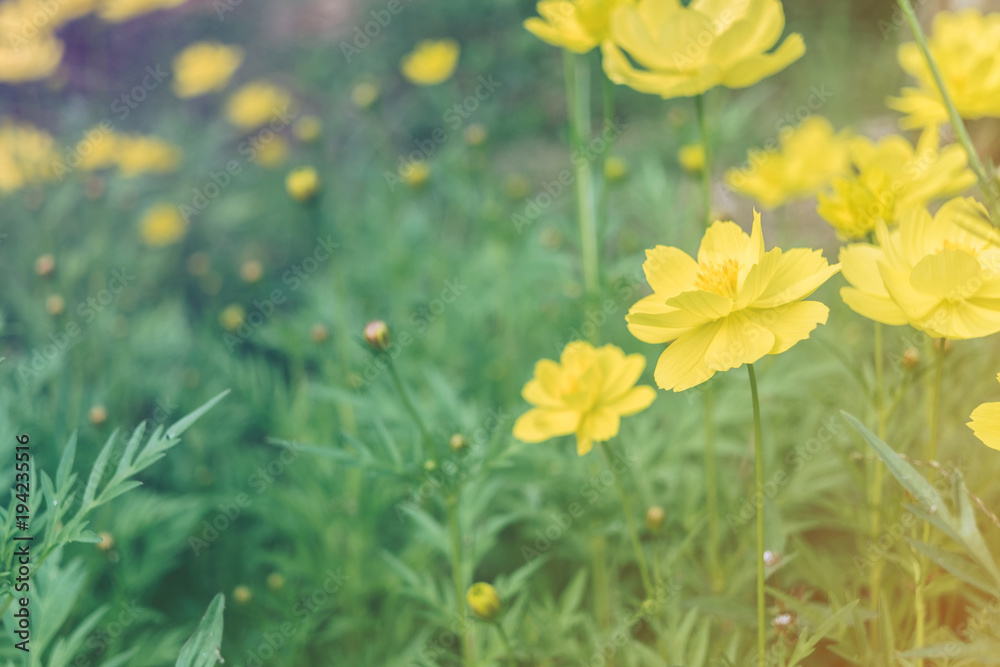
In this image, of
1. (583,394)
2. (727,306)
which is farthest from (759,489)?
(583,394)

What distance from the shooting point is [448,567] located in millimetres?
1469

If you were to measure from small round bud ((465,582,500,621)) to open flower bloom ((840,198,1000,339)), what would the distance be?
483 millimetres

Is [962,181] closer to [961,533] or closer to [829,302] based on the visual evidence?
[961,533]

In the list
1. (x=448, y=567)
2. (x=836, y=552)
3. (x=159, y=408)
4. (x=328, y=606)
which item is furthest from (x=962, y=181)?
(x=159, y=408)

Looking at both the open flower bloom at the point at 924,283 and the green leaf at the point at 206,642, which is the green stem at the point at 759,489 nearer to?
the open flower bloom at the point at 924,283

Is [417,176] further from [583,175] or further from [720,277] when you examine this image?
[720,277]

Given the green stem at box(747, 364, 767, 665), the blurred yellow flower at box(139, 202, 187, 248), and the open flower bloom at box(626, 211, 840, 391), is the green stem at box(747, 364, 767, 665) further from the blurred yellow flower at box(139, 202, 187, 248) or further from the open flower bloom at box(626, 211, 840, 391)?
the blurred yellow flower at box(139, 202, 187, 248)

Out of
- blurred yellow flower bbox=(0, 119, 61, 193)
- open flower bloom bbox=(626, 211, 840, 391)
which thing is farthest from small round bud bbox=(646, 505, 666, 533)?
blurred yellow flower bbox=(0, 119, 61, 193)

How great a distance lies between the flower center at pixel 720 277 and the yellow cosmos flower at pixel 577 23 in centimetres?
42

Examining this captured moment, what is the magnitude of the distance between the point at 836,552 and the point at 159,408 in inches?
60.2

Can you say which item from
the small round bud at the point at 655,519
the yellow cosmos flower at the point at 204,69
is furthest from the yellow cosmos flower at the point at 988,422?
the yellow cosmos flower at the point at 204,69

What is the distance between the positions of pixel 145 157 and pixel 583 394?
2.52 meters

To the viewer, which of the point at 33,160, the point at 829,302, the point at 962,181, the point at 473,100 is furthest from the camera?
the point at 473,100

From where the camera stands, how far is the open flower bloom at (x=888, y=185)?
0.76 metres
